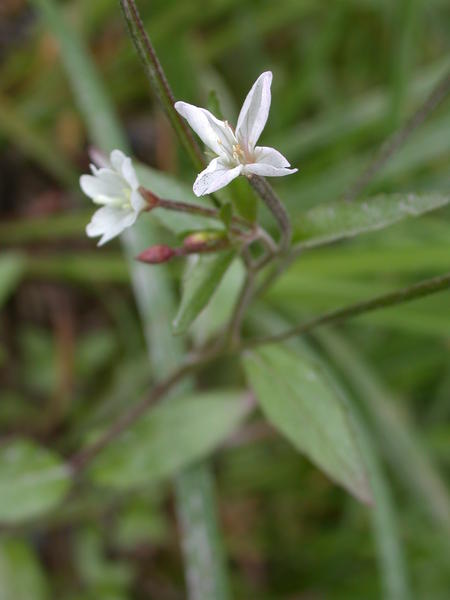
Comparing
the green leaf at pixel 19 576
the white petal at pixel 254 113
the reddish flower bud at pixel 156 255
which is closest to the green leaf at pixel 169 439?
the green leaf at pixel 19 576

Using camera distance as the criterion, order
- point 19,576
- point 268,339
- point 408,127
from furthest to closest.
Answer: point 19,576 → point 268,339 → point 408,127

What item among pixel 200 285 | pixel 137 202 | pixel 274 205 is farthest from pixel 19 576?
pixel 274 205

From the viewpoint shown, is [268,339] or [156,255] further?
[268,339]

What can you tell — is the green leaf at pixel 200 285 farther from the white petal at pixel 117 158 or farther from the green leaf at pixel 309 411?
the green leaf at pixel 309 411

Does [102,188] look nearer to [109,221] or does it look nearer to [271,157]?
[109,221]

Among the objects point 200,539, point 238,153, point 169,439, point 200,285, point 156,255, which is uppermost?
point 238,153

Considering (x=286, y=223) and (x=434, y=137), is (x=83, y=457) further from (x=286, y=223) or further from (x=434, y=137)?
(x=434, y=137)

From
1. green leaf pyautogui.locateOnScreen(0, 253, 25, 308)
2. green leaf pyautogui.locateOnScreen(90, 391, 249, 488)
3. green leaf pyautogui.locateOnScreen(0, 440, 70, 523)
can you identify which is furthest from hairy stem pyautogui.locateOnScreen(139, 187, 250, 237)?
green leaf pyautogui.locateOnScreen(0, 253, 25, 308)

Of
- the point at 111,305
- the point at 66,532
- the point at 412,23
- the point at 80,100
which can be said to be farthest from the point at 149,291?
the point at 412,23
